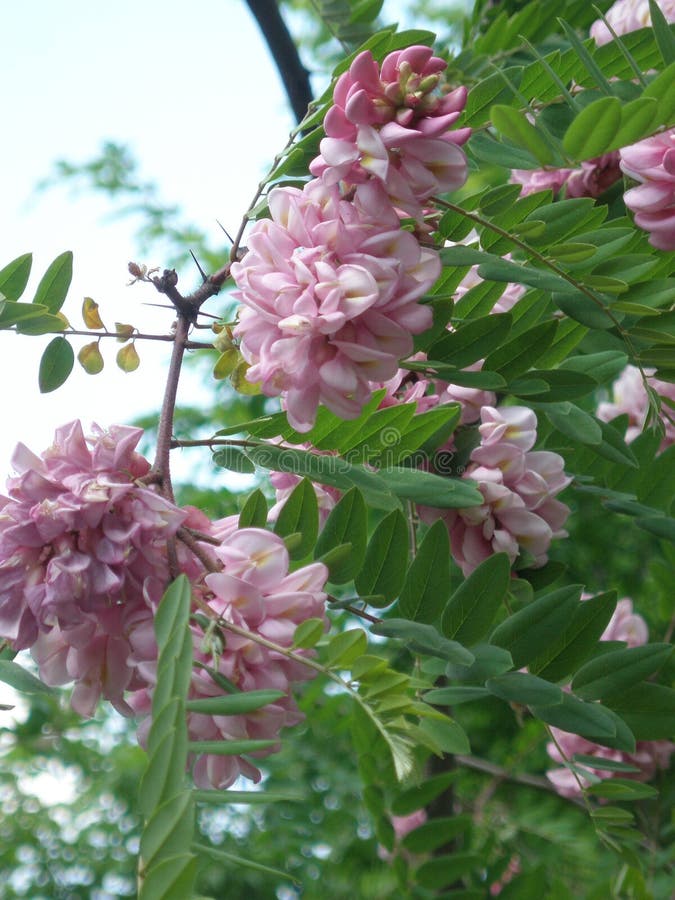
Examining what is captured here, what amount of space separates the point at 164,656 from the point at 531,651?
32cm

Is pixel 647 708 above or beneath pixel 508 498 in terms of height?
beneath

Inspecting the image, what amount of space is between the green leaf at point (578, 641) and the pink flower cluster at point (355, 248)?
25 centimetres

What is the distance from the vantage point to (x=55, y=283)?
823mm

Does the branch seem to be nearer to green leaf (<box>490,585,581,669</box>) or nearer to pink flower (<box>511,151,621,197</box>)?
pink flower (<box>511,151,621,197</box>)

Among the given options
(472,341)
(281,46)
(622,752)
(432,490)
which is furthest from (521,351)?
(281,46)

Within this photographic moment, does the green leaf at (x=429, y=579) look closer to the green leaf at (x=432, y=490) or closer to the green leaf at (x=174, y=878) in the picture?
the green leaf at (x=432, y=490)

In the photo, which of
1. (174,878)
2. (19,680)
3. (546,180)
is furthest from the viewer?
(546,180)

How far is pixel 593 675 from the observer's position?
2.57ft

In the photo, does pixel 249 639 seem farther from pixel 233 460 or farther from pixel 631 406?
pixel 631 406

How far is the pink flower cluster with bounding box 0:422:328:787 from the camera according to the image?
60cm

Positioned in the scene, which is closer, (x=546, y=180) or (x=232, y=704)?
(x=232, y=704)

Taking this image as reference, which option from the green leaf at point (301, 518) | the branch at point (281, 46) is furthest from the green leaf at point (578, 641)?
the branch at point (281, 46)

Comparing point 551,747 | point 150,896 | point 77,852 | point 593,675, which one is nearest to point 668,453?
point 593,675

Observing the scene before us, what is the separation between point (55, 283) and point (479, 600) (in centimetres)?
43
